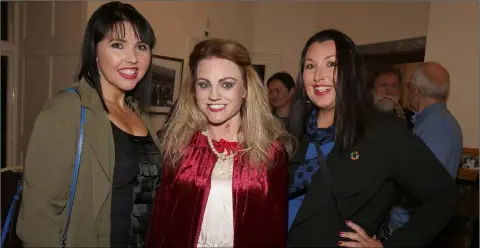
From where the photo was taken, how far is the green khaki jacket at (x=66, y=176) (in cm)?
152

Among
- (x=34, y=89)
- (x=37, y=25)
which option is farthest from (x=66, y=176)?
(x=37, y=25)

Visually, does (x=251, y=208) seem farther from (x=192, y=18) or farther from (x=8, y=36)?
(x=8, y=36)

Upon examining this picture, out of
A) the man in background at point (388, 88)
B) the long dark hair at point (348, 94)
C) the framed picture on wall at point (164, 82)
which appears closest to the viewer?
the long dark hair at point (348, 94)

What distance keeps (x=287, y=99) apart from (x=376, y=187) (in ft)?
8.72

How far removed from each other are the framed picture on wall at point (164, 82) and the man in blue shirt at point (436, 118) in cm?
314

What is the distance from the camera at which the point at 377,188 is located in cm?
159

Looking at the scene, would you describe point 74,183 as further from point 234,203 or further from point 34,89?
point 34,89

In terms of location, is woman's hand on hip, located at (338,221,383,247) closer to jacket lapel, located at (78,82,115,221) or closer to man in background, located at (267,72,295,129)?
jacket lapel, located at (78,82,115,221)

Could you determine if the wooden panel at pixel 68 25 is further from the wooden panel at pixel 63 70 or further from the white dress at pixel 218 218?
the white dress at pixel 218 218

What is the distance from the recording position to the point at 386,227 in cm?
179

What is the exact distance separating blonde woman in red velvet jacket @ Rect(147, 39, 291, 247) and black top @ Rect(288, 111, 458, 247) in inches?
7.9

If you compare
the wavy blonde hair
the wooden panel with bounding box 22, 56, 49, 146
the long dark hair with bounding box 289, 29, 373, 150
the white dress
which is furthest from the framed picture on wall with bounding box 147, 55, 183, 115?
the long dark hair with bounding box 289, 29, 373, 150

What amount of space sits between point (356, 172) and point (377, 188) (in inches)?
4.3

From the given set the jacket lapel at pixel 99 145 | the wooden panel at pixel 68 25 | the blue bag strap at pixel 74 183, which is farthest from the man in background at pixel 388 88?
the wooden panel at pixel 68 25
